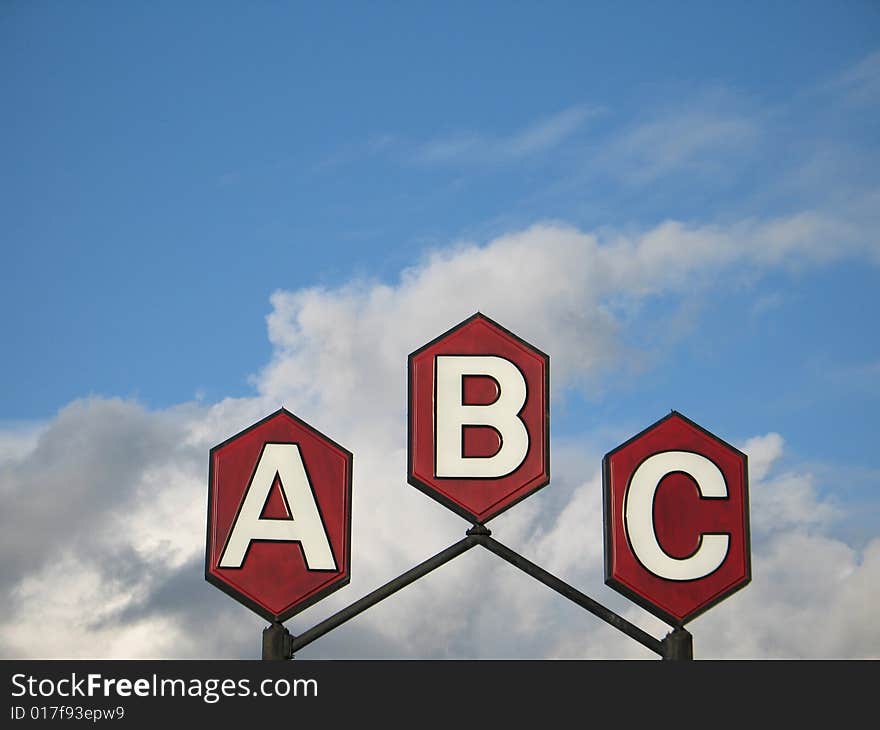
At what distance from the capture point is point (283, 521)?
15.6 metres

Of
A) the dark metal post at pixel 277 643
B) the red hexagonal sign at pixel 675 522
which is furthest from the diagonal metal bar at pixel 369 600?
the red hexagonal sign at pixel 675 522

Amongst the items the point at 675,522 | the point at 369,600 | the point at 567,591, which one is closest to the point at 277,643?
the point at 369,600

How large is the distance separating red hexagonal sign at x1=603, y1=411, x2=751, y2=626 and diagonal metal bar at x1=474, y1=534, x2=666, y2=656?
35 cm

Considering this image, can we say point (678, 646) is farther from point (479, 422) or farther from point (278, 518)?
point (278, 518)

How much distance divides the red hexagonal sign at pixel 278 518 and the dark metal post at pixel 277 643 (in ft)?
0.44

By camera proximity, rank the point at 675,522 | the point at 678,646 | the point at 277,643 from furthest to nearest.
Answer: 1. the point at 675,522
2. the point at 678,646
3. the point at 277,643

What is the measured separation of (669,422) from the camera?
1634 cm

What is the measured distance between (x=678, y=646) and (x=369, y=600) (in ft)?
12.1

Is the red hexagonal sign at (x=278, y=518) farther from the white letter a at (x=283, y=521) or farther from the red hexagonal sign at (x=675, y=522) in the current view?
the red hexagonal sign at (x=675, y=522)

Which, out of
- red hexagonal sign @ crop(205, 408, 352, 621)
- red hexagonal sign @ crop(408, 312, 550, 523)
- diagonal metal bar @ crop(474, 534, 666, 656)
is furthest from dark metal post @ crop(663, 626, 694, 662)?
red hexagonal sign @ crop(205, 408, 352, 621)
